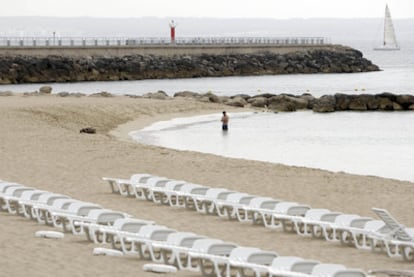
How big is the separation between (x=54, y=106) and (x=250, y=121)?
31.8 ft

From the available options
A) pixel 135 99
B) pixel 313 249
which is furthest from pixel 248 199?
pixel 135 99

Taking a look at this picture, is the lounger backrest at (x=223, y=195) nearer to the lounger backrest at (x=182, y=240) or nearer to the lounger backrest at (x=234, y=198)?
the lounger backrest at (x=234, y=198)

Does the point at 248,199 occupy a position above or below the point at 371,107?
above

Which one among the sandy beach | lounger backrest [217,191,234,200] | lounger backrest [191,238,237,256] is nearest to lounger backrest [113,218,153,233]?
the sandy beach

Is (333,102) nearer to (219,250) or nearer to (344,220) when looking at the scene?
(344,220)

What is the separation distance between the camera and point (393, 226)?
14102mm

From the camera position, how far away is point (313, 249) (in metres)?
14.6

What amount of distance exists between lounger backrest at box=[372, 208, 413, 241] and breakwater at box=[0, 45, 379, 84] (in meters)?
65.1

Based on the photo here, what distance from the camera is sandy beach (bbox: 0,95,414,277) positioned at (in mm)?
13484

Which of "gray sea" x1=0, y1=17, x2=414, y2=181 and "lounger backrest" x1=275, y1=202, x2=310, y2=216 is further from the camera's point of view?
"gray sea" x1=0, y1=17, x2=414, y2=181

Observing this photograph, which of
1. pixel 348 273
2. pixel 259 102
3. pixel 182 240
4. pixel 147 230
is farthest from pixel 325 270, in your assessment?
pixel 259 102

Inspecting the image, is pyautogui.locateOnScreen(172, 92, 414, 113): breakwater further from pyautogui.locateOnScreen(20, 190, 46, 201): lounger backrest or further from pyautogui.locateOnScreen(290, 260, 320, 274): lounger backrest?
pyautogui.locateOnScreen(290, 260, 320, 274): lounger backrest

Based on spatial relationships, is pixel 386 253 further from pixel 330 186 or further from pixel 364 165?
pixel 364 165

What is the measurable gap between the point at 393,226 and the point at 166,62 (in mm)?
75939
